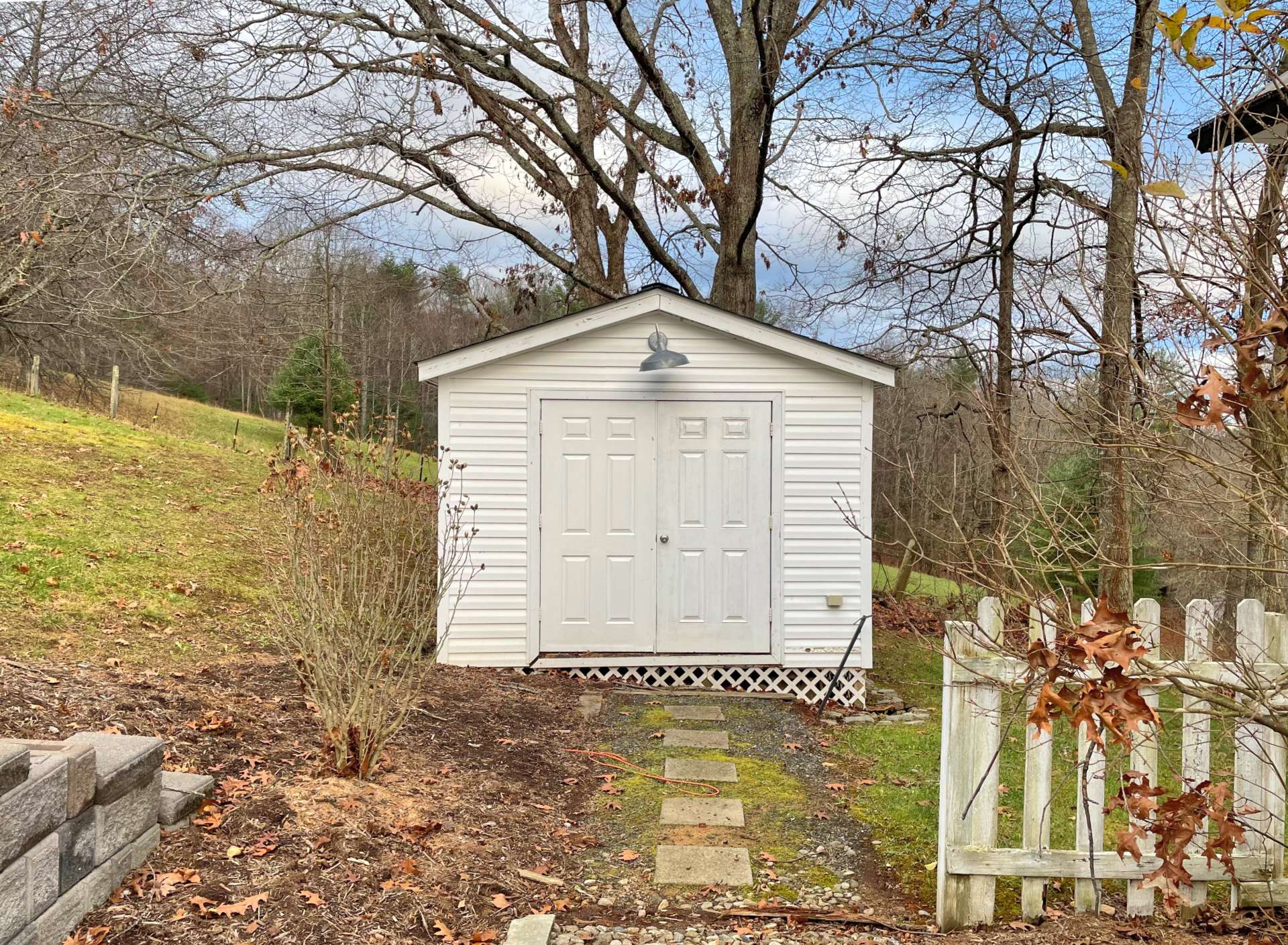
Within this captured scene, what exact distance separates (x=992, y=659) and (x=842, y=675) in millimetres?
4741

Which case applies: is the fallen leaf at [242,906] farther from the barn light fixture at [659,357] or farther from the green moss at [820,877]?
the barn light fixture at [659,357]

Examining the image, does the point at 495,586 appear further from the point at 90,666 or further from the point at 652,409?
the point at 90,666

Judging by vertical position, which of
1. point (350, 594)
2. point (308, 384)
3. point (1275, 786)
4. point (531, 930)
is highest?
point (308, 384)

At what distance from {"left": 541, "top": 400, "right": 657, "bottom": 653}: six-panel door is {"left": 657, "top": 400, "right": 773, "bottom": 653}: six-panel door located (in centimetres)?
13

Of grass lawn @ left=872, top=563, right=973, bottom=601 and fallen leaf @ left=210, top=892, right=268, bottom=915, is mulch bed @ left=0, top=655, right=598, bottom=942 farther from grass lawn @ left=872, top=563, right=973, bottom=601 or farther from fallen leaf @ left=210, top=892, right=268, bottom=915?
grass lawn @ left=872, top=563, right=973, bottom=601

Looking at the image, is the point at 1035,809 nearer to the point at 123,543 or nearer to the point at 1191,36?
the point at 1191,36

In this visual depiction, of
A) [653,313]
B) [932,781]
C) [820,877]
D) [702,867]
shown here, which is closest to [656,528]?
[653,313]

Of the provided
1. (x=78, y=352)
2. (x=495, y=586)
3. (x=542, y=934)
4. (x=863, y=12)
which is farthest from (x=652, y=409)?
(x=78, y=352)

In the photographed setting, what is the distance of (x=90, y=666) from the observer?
5.62 meters

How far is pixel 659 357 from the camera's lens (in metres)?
7.46

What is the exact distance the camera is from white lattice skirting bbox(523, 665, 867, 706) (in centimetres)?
798

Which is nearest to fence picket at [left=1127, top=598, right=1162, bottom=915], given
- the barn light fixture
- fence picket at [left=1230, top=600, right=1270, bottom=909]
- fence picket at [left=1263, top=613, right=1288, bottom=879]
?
fence picket at [left=1230, top=600, right=1270, bottom=909]

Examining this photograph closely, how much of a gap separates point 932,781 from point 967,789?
7.72ft

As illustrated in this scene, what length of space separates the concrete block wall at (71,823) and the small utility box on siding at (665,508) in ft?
14.2
